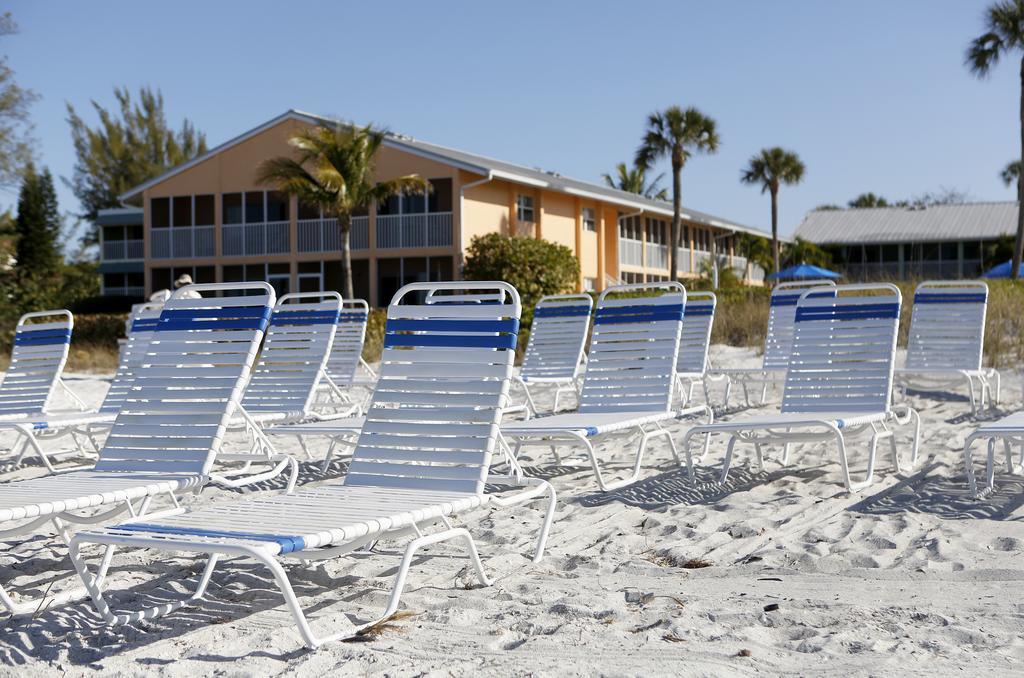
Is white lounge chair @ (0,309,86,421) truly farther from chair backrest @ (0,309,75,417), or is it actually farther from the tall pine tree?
the tall pine tree

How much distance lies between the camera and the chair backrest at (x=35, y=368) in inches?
354

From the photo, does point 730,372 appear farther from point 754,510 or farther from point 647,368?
point 754,510

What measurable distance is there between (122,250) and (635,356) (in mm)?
36017

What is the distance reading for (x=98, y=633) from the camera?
13.4 feet

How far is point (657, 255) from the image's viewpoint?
4081cm

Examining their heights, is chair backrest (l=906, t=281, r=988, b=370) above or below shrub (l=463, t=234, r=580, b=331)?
below

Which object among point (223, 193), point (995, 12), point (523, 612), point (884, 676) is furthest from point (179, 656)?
point (995, 12)

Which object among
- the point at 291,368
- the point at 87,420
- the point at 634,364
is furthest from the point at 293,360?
the point at 634,364

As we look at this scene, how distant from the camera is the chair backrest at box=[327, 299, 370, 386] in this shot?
1094 centimetres

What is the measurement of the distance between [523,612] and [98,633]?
1.54 meters

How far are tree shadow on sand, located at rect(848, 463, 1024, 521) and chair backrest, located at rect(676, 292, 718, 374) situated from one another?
393cm

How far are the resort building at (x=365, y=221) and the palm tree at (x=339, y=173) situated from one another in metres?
1.28

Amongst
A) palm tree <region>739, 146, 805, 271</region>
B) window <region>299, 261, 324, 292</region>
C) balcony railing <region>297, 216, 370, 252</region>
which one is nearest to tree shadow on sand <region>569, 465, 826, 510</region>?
balcony railing <region>297, 216, 370, 252</region>

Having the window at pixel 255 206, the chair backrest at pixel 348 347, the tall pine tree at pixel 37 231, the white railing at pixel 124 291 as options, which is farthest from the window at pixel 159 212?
the chair backrest at pixel 348 347
